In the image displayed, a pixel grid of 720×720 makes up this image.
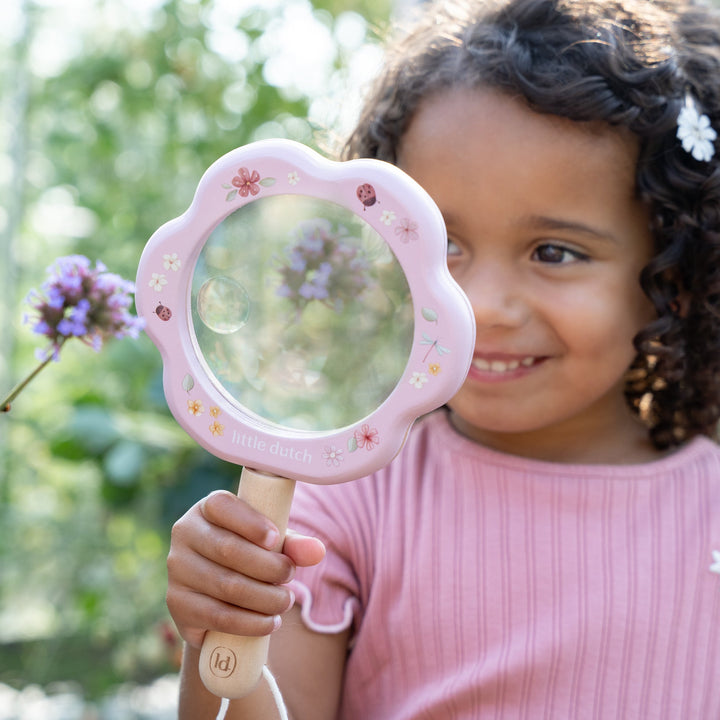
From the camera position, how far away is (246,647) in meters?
0.71

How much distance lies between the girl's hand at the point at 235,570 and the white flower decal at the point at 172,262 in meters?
0.19

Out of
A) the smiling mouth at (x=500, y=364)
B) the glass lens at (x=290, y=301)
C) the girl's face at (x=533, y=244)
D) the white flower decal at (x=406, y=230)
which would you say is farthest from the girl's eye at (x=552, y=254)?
the white flower decal at (x=406, y=230)


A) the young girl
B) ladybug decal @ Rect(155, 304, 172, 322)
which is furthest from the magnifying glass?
the young girl

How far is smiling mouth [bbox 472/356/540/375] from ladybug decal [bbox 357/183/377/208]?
0.37 m

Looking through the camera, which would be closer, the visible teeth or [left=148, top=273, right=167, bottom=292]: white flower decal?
[left=148, top=273, right=167, bottom=292]: white flower decal

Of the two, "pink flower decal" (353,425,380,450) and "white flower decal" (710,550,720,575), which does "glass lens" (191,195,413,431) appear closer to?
"pink flower decal" (353,425,380,450)

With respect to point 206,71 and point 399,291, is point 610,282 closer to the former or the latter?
point 399,291

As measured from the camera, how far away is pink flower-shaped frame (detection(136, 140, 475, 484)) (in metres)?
0.66

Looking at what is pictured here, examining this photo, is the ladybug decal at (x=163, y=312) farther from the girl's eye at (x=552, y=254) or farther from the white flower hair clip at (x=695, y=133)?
the white flower hair clip at (x=695, y=133)

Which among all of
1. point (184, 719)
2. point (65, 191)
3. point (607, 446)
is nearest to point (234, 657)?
point (184, 719)

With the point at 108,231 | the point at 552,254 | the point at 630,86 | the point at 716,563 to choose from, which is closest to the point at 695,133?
the point at 630,86

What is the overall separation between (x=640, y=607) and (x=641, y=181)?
0.48m

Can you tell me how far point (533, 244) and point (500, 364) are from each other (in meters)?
0.13

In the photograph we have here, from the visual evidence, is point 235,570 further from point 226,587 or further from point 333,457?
point 333,457
